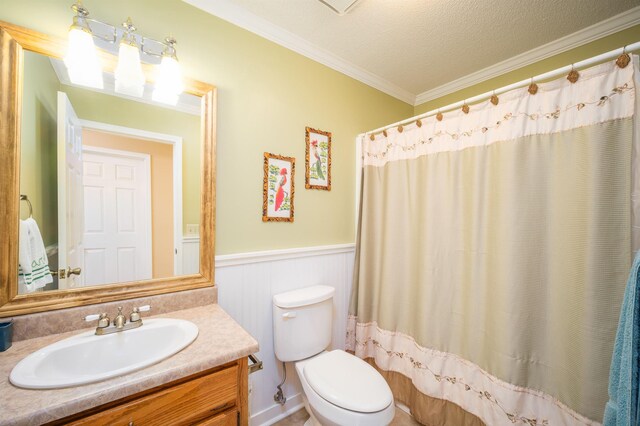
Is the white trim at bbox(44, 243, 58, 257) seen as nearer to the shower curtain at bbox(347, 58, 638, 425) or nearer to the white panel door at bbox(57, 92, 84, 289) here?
the white panel door at bbox(57, 92, 84, 289)

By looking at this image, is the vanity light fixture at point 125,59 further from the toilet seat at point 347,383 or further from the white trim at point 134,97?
the toilet seat at point 347,383

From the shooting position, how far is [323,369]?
1360 millimetres

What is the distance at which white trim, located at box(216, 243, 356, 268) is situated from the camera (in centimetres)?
143

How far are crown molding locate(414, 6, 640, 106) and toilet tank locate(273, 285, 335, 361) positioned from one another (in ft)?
6.79

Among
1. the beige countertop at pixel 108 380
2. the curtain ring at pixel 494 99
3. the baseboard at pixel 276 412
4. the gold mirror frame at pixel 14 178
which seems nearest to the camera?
the beige countertop at pixel 108 380

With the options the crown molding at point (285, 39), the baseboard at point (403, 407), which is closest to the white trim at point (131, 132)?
the crown molding at point (285, 39)

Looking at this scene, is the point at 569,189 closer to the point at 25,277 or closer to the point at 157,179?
the point at 157,179

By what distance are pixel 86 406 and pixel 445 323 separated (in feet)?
5.27

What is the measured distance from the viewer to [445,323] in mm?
1509

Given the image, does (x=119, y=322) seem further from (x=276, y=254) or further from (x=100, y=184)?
(x=276, y=254)

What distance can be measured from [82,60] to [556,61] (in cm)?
267

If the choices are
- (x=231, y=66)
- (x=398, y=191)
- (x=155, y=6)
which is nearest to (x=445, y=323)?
(x=398, y=191)

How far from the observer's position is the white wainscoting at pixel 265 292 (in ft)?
4.77

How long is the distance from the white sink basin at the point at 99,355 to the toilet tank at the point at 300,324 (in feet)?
1.83
